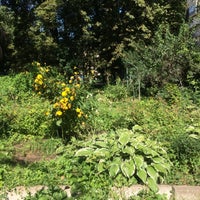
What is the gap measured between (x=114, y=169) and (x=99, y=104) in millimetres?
4186

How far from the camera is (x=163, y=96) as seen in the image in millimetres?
8938

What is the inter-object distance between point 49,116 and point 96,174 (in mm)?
2428

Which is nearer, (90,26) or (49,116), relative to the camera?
(49,116)

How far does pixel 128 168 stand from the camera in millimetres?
4520

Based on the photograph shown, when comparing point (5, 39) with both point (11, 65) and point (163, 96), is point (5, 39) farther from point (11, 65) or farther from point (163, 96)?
point (163, 96)

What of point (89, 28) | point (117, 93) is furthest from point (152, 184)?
point (89, 28)

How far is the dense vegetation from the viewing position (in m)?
4.67

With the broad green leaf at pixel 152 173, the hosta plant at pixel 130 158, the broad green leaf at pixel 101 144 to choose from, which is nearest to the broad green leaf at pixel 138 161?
the hosta plant at pixel 130 158

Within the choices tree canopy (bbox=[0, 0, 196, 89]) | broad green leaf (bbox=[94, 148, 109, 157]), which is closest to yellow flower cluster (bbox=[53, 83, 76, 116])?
broad green leaf (bbox=[94, 148, 109, 157])

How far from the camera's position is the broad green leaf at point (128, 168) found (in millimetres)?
4461

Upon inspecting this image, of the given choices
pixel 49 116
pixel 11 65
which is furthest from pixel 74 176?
pixel 11 65

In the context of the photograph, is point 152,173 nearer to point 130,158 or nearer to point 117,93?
point 130,158

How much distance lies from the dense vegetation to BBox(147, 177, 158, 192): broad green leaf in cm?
2

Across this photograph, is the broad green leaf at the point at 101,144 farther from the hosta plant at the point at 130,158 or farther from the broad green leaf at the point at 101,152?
the broad green leaf at the point at 101,152
